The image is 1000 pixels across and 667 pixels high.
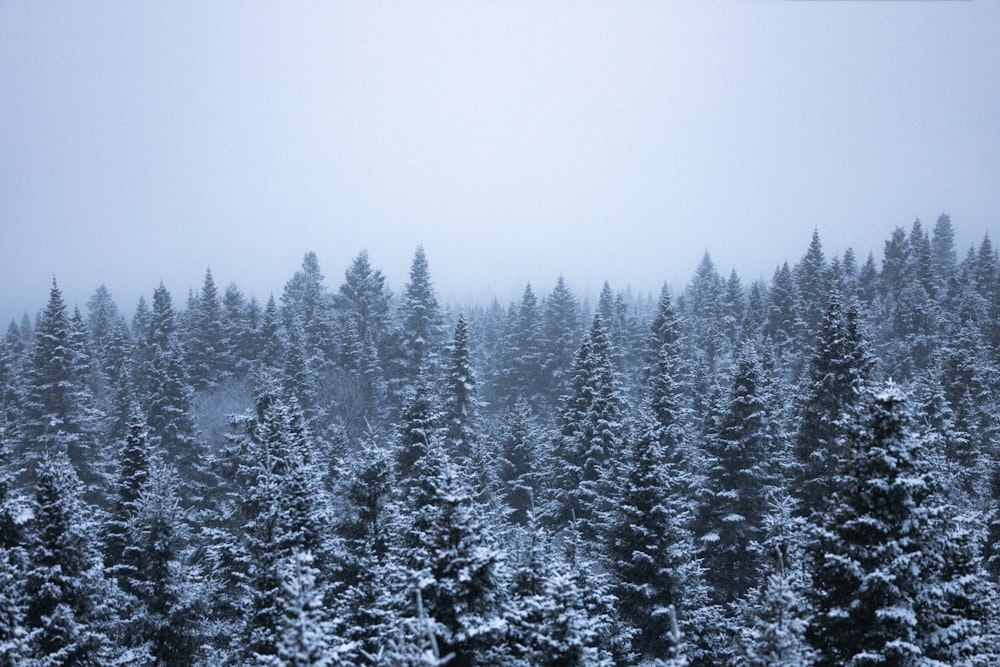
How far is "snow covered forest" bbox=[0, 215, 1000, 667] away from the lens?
1215 centimetres

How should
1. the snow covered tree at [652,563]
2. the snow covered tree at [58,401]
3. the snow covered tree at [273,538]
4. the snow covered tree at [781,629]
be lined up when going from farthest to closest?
the snow covered tree at [58,401] < the snow covered tree at [652,563] < the snow covered tree at [273,538] < the snow covered tree at [781,629]

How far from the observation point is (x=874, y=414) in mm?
12523

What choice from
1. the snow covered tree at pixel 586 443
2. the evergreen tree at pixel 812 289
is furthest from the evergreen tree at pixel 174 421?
the evergreen tree at pixel 812 289

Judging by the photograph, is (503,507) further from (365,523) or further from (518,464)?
(365,523)

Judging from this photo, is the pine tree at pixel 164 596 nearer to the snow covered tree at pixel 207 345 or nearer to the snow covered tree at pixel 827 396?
the snow covered tree at pixel 827 396

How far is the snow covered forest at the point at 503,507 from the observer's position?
1215cm

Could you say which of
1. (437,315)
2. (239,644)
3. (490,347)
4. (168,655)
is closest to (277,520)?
(239,644)

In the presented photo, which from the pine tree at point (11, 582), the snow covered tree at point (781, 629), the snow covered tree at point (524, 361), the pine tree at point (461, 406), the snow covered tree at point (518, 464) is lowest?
the snow covered tree at point (781, 629)

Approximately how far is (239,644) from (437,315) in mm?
43985

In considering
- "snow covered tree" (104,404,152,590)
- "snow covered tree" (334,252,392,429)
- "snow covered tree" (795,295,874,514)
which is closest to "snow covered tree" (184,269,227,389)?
"snow covered tree" (334,252,392,429)

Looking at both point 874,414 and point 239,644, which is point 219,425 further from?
point 874,414

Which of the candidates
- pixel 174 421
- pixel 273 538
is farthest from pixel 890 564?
pixel 174 421

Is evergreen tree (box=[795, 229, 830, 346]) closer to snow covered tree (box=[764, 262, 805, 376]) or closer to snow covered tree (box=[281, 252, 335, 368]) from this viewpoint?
snow covered tree (box=[764, 262, 805, 376])

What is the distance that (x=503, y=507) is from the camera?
30828 millimetres
